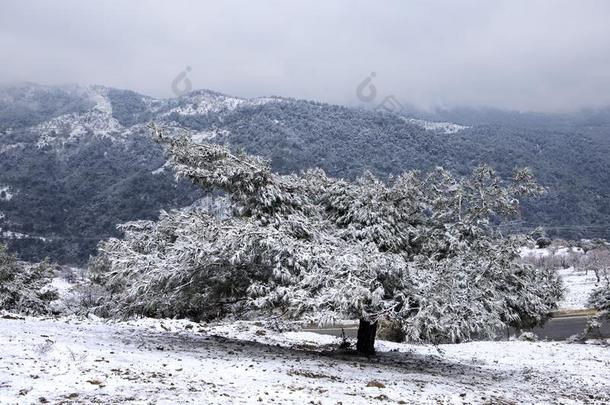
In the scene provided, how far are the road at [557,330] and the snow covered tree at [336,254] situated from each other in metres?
13.1

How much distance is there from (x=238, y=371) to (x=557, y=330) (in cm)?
2799

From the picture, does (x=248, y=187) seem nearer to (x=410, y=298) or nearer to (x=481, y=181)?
(x=410, y=298)

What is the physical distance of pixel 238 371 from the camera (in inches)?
362

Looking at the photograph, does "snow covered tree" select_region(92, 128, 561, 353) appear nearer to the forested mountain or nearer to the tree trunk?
the tree trunk

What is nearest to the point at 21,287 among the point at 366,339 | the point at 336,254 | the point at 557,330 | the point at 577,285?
the point at 366,339

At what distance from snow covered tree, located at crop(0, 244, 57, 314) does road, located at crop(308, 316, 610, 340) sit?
44.6 feet

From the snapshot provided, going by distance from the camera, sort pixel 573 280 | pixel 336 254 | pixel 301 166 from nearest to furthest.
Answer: pixel 336 254, pixel 573 280, pixel 301 166

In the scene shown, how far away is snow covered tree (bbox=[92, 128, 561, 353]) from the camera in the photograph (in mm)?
11062

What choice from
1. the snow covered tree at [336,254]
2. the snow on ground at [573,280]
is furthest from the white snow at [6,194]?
the snow covered tree at [336,254]

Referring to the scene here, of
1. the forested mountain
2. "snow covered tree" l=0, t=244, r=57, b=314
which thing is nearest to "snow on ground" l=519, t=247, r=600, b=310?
the forested mountain

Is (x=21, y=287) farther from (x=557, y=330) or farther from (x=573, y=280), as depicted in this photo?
(x=573, y=280)

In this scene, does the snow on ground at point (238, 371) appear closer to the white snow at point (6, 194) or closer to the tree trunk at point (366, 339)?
the tree trunk at point (366, 339)

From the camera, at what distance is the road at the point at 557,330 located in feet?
91.9

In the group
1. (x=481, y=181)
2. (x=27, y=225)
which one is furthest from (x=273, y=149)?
(x=481, y=181)
